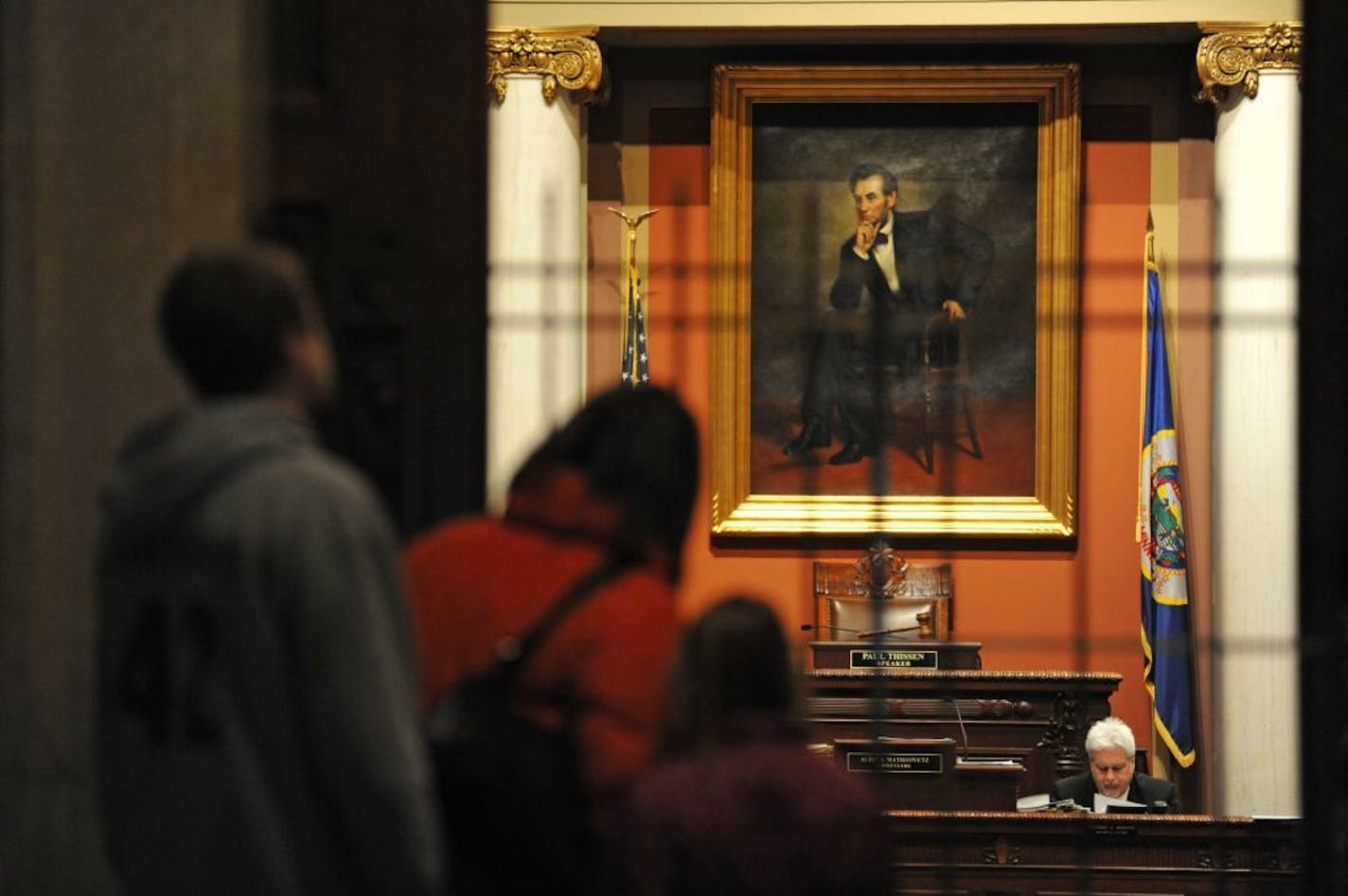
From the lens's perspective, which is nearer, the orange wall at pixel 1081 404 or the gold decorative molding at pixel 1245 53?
the gold decorative molding at pixel 1245 53

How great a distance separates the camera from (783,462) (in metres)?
11.0

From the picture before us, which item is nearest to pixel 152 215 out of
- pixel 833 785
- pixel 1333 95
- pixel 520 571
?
pixel 520 571

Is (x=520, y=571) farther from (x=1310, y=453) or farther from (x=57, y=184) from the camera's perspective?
(x=1310, y=453)

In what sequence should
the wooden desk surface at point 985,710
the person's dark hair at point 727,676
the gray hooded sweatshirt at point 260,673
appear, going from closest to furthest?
the gray hooded sweatshirt at point 260,673
the person's dark hair at point 727,676
the wooden desk surface at point 985,710

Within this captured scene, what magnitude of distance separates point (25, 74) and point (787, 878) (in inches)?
77.9

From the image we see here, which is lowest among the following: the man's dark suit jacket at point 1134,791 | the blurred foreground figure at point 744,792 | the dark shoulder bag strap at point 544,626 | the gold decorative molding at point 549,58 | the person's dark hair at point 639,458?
the man's dark suit jacket at point 1134,791

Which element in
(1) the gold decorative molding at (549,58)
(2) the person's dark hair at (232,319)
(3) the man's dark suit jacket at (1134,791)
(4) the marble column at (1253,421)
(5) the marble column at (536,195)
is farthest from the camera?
(1) the gold decorative molding at (549,58)

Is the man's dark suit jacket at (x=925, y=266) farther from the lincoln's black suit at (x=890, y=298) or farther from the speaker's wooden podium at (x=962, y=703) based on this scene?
the speaker's wooden podium at (x=962, y=703)

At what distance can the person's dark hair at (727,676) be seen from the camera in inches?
105

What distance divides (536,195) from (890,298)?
2080mm

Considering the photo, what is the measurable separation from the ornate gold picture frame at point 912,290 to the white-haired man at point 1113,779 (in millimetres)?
3061

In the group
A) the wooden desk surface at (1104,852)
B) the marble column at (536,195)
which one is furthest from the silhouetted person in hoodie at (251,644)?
the marble column at (536,195)

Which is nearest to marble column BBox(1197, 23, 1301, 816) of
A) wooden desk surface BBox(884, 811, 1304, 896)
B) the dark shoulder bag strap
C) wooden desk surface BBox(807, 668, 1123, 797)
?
wooden desk surface BBox(807, 668, 1123, 797)

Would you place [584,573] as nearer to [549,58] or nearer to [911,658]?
[911,658]
